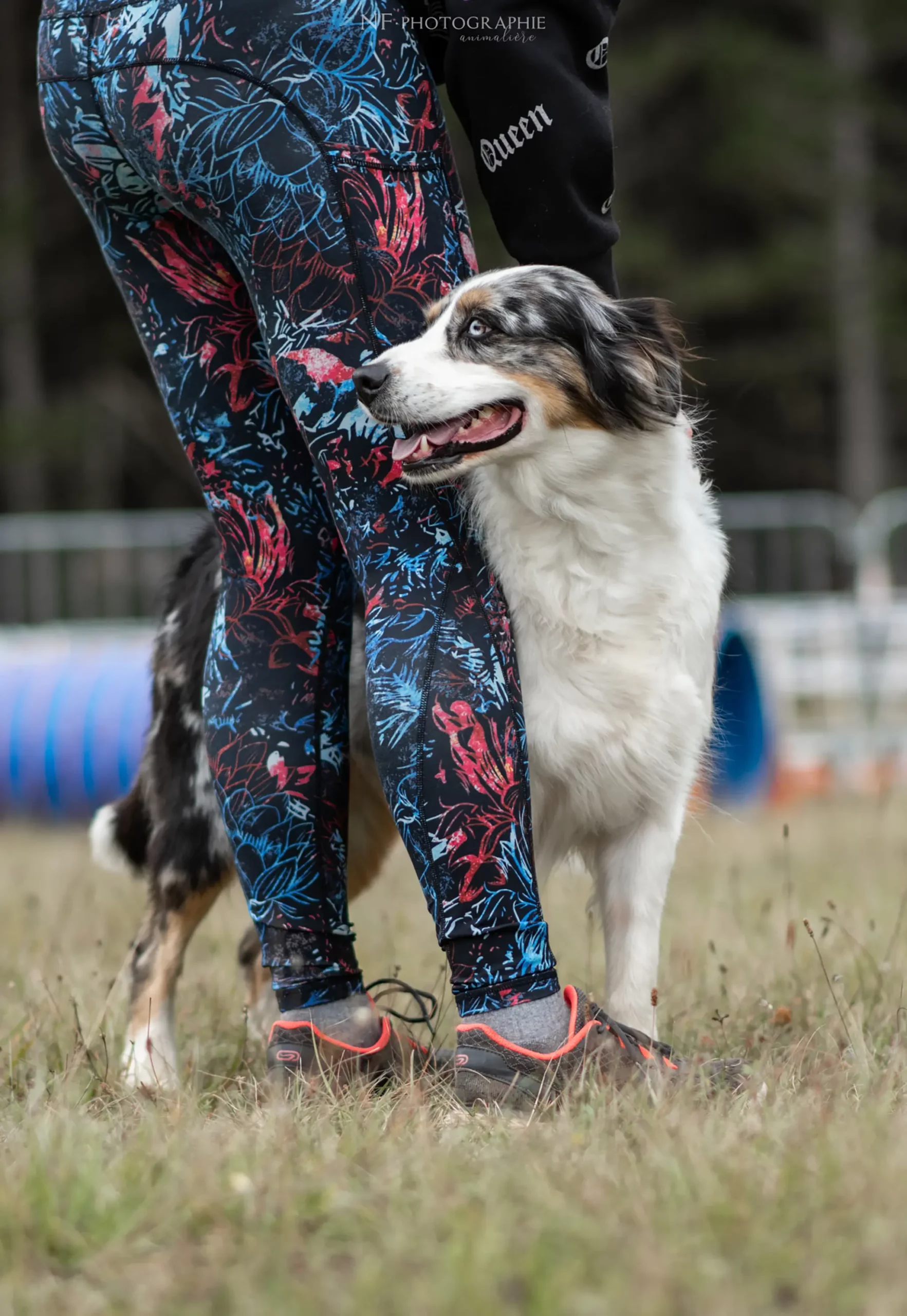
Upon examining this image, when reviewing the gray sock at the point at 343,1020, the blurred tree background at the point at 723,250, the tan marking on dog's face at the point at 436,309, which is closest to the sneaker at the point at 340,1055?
the gray sock at the point at 343,1020

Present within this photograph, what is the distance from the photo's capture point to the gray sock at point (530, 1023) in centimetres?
→ 218

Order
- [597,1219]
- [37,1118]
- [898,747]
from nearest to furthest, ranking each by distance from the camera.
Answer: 1. [597,1219]
2. [37,1118]
3. [898,747]

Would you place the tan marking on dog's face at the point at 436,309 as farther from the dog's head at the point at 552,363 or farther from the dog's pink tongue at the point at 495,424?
the dog's pink tongue at the point at 495,424

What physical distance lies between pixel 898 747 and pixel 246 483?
298 inches

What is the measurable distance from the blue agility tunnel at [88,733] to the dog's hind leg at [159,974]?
397 cm

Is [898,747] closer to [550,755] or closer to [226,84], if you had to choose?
[550,755]

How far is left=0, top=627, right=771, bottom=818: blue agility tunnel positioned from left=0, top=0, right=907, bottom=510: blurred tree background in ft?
33.4

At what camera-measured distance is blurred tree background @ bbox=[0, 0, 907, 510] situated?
1806cm

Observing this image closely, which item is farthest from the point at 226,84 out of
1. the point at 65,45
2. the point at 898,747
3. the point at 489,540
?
the point at 898,747

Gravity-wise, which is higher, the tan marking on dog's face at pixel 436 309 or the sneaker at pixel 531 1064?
the tan marking on dog's face at pixel 436 309

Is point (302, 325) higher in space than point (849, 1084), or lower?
higher

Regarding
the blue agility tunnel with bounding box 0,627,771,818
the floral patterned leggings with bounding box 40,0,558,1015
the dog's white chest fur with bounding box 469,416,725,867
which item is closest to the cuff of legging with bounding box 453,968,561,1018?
the floral patterned leggings with bounding box 40,0,558,1015

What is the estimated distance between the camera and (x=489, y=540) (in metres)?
2.60

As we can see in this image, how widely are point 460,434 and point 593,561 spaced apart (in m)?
0.33
